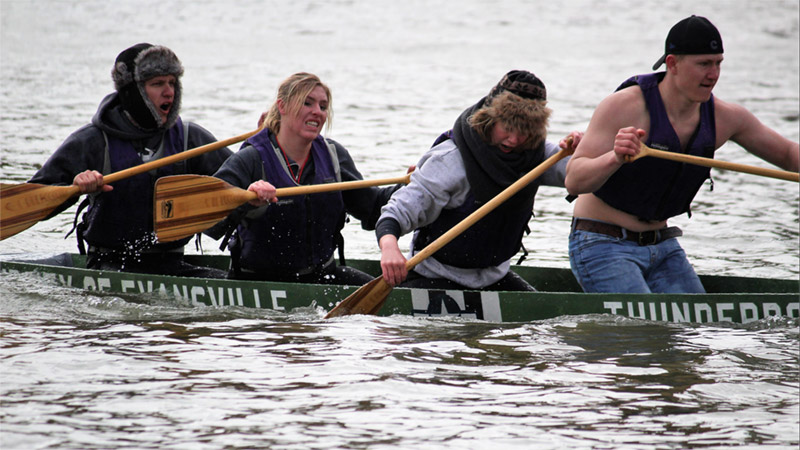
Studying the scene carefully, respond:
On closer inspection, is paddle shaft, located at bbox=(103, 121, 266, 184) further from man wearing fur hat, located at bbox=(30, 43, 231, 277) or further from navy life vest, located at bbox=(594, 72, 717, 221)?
navy life vest, located at bbox=(594, 72, 717, 221)

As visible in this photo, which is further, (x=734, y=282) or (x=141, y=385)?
(x=734, y=282)

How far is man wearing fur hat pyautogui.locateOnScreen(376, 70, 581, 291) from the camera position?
5.55m

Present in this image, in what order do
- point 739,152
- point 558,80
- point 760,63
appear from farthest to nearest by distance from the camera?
point 760,63 < point 558,80 < point 739,152

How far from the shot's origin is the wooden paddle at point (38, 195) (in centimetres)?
669

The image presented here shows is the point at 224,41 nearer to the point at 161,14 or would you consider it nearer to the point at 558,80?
the point at 161,14

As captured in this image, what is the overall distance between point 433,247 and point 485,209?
0.36 m

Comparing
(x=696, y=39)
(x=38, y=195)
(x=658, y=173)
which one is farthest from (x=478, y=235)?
(x=38, y=195)

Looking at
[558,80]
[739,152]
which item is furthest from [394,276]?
[558,80]

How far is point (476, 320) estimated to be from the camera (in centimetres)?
600

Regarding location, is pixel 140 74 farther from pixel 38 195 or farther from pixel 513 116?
pixel 513 116

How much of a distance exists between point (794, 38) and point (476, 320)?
23358mm

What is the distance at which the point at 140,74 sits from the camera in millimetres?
6750

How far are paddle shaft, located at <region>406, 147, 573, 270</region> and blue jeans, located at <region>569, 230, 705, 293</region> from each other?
422 mm

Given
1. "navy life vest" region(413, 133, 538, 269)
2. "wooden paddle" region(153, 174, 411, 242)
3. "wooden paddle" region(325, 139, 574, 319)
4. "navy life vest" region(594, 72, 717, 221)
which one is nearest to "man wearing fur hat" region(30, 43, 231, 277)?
"wooden paddle" region(153, 174, 411, 242)
